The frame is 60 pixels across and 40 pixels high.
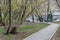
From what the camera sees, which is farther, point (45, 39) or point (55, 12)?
point (55, 12)

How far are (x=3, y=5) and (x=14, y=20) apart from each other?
201 centimetres

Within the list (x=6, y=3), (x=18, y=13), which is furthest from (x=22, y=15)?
(x=6, y=3)

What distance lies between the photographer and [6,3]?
72.6ft

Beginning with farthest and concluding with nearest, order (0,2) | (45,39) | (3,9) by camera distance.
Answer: (3,9)
(0,2)
(45,39)

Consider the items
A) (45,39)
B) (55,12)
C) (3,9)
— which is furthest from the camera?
(55,12)

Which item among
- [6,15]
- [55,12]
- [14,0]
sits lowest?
[55,12]

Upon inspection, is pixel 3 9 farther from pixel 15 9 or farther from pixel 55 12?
pixel 55 12

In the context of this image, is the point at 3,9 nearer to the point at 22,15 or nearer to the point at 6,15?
the point at 6,15

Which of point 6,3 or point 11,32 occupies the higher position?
point 6,3

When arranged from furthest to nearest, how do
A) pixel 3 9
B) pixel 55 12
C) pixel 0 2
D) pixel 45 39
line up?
pixel 55 12 → pixel 3 9 → pixel 0 2 → pixel 45 39

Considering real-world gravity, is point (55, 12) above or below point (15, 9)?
below

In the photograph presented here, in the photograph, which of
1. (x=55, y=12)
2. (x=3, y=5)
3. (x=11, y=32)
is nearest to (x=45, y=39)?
(x=11, y=32)

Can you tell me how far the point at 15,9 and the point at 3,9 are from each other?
4.22 ft

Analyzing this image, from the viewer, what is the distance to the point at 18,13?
22.8 metres
